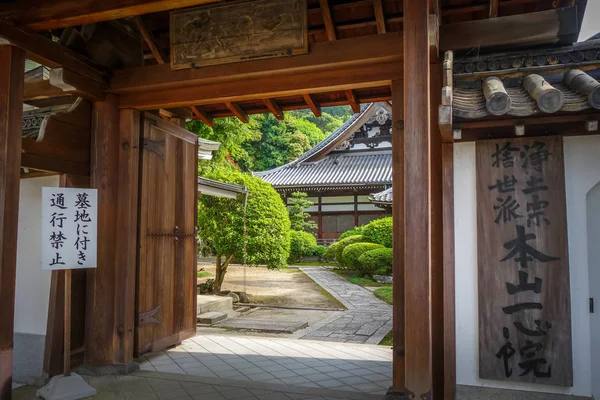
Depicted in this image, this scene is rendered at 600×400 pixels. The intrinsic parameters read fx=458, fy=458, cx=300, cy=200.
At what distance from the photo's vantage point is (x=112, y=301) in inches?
192

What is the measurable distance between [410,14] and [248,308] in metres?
9.00

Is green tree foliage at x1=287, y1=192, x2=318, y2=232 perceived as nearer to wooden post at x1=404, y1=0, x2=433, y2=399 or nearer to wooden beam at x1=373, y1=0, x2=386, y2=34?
wooden beam at x1=373, y1=0, x2=386, y2=34

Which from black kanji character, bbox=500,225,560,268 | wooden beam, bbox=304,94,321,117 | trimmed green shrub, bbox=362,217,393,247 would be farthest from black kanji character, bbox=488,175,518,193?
trimmed green shrub, bbox=362,217,393,247

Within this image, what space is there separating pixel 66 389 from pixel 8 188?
1811 mm

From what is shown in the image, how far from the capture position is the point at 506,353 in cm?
363

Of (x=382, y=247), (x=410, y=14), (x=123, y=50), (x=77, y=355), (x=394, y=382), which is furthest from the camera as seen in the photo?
(x=382, y=247)

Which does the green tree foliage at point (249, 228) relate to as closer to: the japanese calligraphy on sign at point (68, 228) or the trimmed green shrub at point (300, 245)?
the japanese calligraphy on sign at point (68, 228)

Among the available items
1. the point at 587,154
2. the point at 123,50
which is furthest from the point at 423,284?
the point at 123,50

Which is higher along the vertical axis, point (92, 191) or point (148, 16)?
point (148, 16)

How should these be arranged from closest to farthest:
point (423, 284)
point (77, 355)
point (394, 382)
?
point (423, 284) < point (394, 382) < point (77, 355)

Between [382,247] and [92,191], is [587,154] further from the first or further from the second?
[382,247]

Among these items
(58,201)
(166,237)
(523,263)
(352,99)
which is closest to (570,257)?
(523,263)

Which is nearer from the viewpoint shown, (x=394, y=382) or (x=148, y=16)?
(x=394, y=382)

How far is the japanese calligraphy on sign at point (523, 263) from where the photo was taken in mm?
3555
